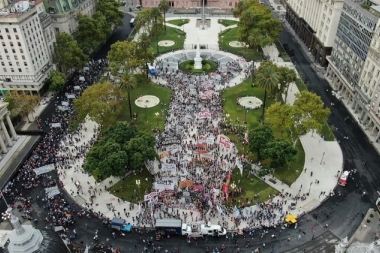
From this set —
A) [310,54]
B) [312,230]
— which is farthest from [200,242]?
[310,54]

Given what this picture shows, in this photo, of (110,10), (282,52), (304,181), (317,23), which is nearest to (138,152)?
(304,181)

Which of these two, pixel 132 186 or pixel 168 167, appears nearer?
pixel 168 167

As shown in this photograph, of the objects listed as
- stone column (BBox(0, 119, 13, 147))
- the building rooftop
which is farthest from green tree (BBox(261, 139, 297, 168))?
the building rooftop

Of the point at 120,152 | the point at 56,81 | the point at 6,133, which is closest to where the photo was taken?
the point at 120,152

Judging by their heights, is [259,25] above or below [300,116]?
above

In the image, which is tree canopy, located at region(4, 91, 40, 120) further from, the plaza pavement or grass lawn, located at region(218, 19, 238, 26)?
grass lawn, located at region(218, 19, 238, 26)

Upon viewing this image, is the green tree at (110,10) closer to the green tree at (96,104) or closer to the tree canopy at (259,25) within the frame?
the tree canopy at (259,25)

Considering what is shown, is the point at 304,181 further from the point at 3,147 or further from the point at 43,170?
the point at 3,147

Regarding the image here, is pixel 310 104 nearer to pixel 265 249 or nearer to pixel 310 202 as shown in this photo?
pixel 310 202
